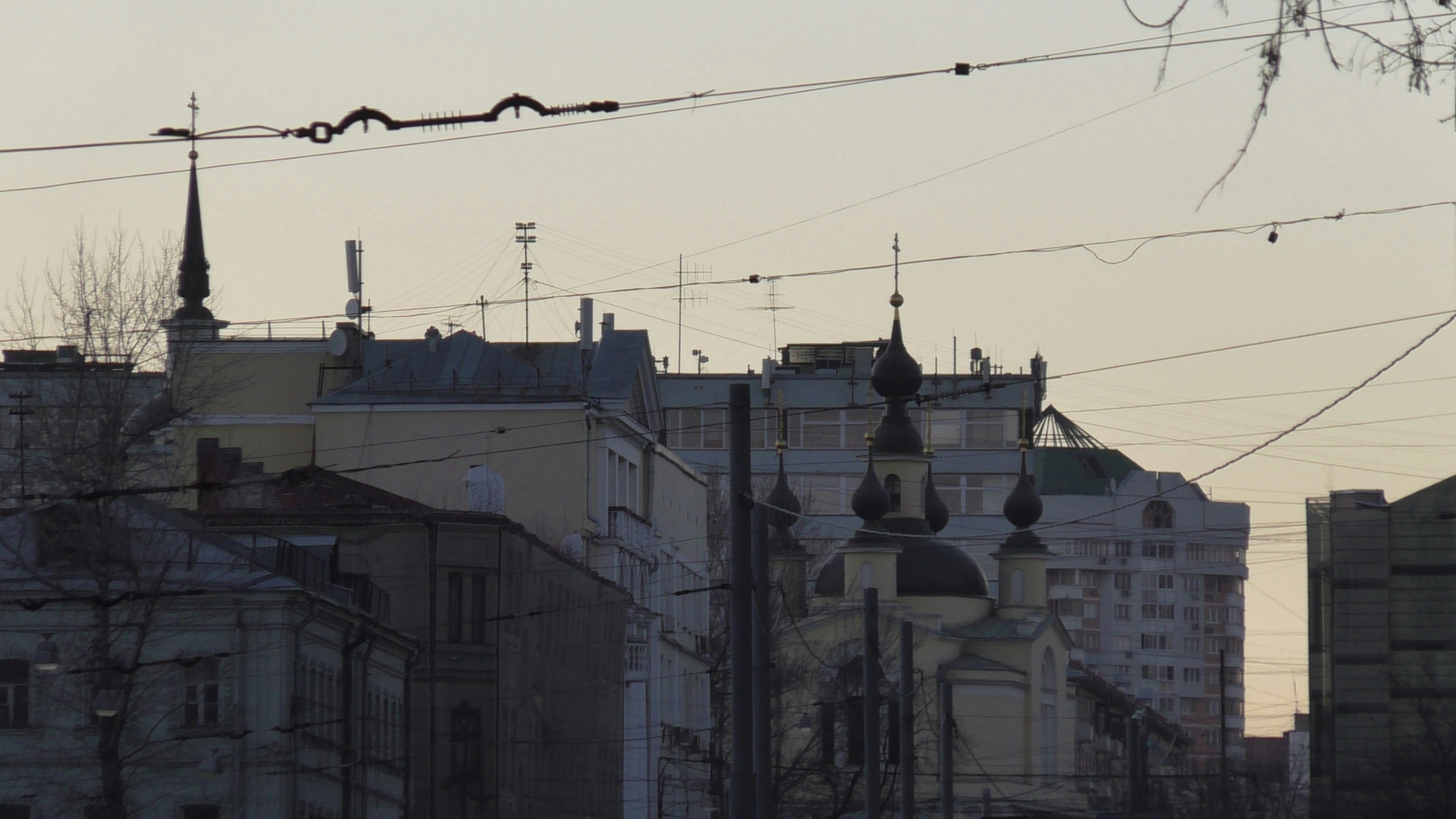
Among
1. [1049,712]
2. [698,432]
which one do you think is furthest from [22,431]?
[698,432]

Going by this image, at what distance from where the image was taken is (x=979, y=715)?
8344cm

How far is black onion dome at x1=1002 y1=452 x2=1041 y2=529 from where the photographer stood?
8662cm

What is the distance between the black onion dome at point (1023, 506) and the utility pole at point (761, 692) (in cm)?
6400

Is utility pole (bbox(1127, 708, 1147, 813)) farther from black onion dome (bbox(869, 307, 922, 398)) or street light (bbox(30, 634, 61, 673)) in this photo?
street light (bbox(30, 634, 61, 673))

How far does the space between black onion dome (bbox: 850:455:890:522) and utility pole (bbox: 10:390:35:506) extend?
135ft

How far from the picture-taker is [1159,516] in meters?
148

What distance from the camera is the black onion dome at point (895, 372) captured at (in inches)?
3105

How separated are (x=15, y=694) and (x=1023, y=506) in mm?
55198

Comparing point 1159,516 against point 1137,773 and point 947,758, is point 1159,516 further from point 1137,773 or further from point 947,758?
point 947,758

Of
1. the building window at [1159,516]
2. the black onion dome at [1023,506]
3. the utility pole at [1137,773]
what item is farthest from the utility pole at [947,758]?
the building window at [1159,516]

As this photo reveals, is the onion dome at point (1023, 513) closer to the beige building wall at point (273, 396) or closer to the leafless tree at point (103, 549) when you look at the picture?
the beige building wall at point (273, 396)

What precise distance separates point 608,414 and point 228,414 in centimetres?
1026

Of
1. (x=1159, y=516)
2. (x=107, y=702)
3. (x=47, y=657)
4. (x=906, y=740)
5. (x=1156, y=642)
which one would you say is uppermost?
(x=1159, y=516)

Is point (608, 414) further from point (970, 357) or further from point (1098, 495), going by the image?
point (1098, 495)
